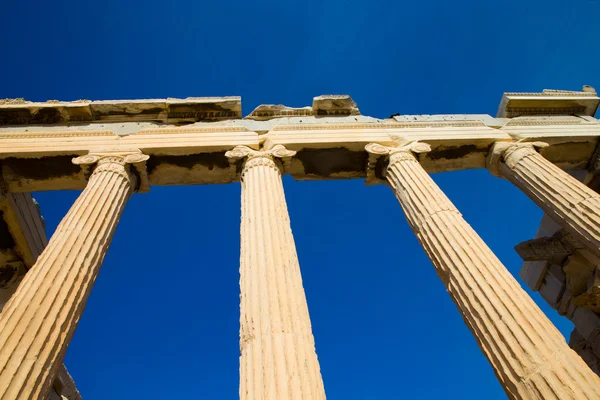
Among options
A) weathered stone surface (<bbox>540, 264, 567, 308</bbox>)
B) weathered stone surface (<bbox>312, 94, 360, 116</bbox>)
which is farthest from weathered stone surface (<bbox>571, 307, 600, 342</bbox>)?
weathered stone surface (<bbox>312, 94, 360, 116</bbox>)

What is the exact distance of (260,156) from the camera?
14.9 meters

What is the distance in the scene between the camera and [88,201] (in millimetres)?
12312

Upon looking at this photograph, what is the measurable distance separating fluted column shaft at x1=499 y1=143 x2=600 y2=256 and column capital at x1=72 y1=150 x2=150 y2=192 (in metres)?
12.4

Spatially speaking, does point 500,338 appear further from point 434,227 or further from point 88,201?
point 88,201

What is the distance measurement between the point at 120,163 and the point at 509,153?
1318 cm

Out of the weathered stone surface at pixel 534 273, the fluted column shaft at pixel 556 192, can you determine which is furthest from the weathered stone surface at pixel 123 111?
the weathered stone surface at pixel 534 273

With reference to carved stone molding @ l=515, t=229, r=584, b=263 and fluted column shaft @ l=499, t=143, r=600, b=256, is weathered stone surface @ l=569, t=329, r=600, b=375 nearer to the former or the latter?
carved stone molding @ l=515, t=229, r=584, b=263

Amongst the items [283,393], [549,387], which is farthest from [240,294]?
[549,387]

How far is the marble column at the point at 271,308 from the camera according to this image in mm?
7535

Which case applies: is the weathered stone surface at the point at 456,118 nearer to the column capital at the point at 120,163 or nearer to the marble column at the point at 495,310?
the marble column at the point at 495,310

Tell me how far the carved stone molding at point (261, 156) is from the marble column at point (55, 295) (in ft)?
12.0

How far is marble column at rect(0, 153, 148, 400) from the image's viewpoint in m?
7.76

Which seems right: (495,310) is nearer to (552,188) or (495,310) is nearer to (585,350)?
(552,188)

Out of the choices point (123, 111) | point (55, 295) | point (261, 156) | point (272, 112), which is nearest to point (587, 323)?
point (261, 156)
